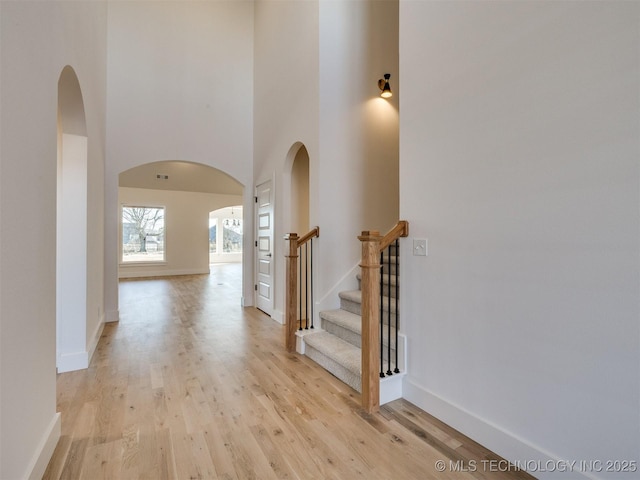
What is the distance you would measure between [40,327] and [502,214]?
2.38m

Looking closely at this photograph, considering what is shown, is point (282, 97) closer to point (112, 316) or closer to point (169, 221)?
point (112, 316)

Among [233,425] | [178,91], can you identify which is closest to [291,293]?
[233,425]

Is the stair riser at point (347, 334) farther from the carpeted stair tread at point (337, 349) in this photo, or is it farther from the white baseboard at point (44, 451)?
the white baseboard at point (44, 451)

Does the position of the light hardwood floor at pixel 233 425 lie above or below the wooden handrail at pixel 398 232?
below

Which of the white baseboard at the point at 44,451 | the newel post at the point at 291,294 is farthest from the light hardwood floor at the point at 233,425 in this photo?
the newel post at the point at 291,294

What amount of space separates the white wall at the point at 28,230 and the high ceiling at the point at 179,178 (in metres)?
5.72

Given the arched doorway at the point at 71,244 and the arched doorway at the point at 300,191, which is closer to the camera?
the arched doorway at the point at 71,244

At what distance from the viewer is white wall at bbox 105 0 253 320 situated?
14.8ft

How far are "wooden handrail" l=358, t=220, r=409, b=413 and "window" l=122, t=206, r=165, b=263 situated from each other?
894 cm

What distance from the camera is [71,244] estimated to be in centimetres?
279

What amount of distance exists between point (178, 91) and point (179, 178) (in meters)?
3.87

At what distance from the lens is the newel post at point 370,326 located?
204 centimetres

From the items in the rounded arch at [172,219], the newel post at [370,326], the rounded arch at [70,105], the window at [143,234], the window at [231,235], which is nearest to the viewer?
the newel post at [370,326]

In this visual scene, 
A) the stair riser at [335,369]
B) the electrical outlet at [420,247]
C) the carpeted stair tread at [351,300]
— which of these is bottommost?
the stair riser at [335,369]
